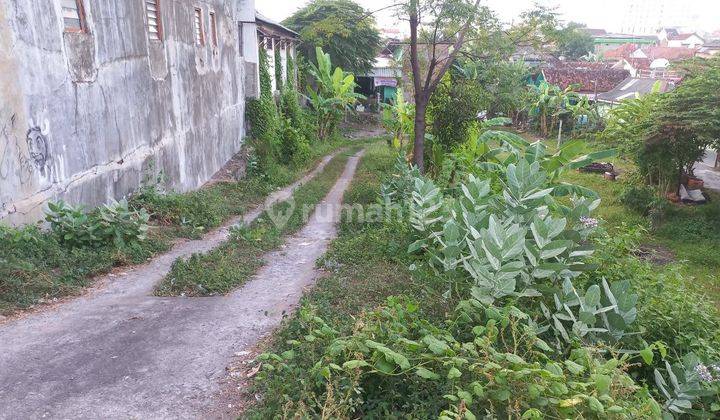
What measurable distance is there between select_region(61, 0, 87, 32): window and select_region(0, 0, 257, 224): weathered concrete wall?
0.36 ft

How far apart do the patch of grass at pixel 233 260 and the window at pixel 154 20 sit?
3.50 m

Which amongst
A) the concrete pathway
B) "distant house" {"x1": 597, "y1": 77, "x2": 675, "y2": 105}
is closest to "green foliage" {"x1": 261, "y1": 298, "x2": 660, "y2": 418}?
the concrete pathway

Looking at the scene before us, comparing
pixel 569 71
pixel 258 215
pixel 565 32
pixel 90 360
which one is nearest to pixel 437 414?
pixel 90 360

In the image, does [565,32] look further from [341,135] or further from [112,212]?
[341,135]

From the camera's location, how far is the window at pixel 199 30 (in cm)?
1082

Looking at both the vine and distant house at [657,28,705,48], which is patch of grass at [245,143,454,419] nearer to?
the vine

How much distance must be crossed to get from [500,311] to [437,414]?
0.84 meters

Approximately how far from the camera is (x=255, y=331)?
435cm

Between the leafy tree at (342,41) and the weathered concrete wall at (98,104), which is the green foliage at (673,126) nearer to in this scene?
the weathered concrete wall at (98,104)

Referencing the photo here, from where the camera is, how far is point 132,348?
3895 millimetres

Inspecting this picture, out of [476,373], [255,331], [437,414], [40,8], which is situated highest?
[40,8]

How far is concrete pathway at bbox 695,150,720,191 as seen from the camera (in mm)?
14398

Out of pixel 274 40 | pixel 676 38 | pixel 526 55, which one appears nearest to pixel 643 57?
pixel 526 55

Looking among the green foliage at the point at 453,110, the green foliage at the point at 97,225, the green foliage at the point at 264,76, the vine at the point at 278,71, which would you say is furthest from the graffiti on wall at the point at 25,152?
the vine at the point at 278,71
